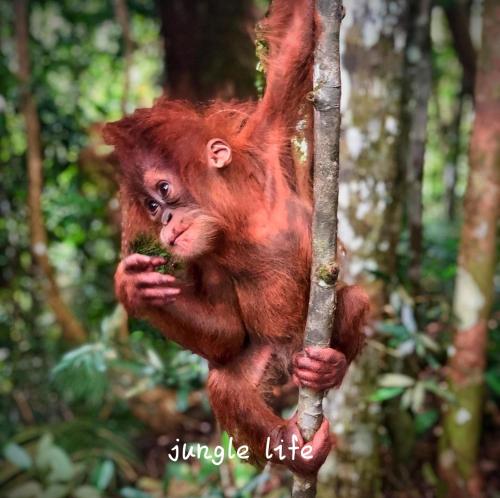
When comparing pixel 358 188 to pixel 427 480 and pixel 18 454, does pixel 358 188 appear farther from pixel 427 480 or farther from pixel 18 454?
pixel 18 454

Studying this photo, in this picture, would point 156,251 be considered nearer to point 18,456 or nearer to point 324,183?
point 324,183

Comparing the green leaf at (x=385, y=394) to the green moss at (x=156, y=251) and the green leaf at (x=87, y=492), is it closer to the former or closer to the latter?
the green moss at (x=156, y=251)

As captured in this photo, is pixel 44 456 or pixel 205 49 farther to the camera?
pixel 205 49

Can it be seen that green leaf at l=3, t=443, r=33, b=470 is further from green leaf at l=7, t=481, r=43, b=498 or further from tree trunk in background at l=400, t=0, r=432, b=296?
tree trunk in background at l=400, t=0, r=432, b=296

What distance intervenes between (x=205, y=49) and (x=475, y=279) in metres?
2.93

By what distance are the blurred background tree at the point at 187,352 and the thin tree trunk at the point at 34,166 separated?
0.01 metres

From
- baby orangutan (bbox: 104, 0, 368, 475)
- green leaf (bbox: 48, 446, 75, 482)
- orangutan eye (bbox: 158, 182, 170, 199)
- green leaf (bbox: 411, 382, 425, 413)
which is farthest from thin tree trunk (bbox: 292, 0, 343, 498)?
green leaf (bbox: 48, 446, 75, 482)

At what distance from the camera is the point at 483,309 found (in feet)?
11.7

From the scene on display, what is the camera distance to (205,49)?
5.33 m

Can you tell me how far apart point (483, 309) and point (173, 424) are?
103 inches

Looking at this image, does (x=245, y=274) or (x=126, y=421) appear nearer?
(x=245, y=274)

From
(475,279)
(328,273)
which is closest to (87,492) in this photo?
(475,279)

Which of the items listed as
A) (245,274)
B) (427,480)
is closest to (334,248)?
(245,274)

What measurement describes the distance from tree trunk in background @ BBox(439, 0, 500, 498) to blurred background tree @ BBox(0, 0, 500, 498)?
10mm
